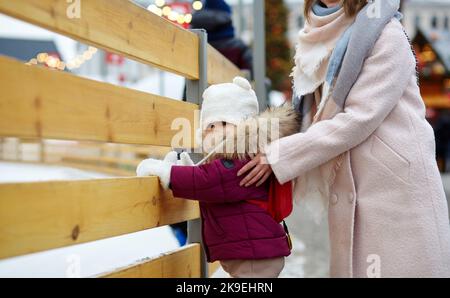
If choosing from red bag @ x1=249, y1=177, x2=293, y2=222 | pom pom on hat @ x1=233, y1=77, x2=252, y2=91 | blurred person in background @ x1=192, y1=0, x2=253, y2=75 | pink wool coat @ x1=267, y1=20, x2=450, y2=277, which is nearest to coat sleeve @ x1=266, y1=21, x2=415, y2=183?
pink wool coat @ x1=267, y1=20, x2=450, y2=277

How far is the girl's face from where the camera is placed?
2189 mm

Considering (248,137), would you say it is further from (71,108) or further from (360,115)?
(71,108)

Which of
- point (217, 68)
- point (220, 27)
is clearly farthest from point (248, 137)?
point (220, 27)

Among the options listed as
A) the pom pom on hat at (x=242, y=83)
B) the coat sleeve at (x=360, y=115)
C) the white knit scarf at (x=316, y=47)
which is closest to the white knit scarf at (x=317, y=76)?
the white knit scarf at (x=316, y=47)

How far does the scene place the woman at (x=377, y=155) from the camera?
209cm

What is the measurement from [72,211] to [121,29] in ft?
2.20

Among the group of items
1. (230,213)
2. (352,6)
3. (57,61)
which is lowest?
(230,213)

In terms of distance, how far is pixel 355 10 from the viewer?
220 centimetres

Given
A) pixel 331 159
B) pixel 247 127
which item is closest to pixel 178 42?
pixel 247 127

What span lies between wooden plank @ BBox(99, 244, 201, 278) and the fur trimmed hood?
0.44 m

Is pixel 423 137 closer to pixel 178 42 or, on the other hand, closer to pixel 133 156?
pixel 178 42

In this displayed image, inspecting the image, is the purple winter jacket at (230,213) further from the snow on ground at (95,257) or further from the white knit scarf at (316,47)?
the snow on ground at (95,257)

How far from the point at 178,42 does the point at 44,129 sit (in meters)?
1.11

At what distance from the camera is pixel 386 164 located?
6.93 ft
